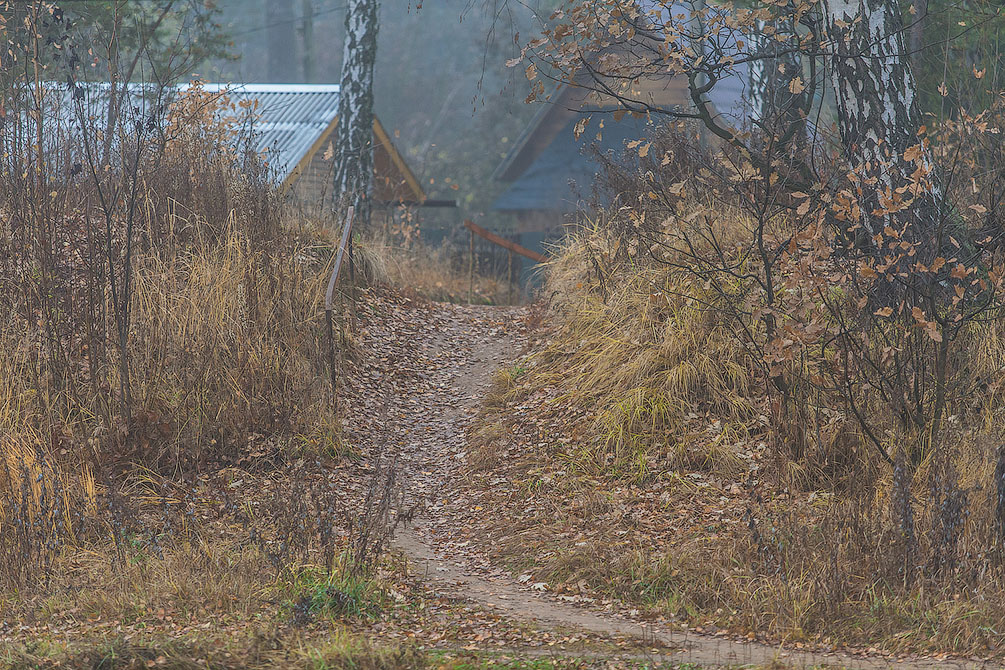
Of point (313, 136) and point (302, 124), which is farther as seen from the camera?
point (302, 124)

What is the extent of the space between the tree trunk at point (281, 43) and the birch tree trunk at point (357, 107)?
2346cm

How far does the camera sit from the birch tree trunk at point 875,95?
733 centimetres

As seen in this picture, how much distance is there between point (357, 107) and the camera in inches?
559

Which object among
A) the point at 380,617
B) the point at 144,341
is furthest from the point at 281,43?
the point at 380,617

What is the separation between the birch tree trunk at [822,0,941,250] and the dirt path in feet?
11.3

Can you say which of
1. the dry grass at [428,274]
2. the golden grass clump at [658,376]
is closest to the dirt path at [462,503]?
the dry grass at [428,274]

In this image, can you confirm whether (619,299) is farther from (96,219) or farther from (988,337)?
(96,219)

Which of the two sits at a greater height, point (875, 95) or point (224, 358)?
point (875, 95)

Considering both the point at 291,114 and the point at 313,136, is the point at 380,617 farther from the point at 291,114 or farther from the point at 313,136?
the point at 291,114

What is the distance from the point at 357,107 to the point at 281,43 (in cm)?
2558

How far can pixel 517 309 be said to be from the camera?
1409cm

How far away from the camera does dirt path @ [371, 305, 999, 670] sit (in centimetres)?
506

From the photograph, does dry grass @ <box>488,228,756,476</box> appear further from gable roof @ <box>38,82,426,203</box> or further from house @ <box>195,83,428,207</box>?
gable roof @ <box>38,82,426,203</box>

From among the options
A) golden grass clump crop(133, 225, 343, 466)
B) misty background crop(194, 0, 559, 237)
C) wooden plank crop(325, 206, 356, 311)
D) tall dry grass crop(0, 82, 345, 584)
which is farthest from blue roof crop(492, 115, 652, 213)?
golden grass clump crop(133, 225, 343, 466)
